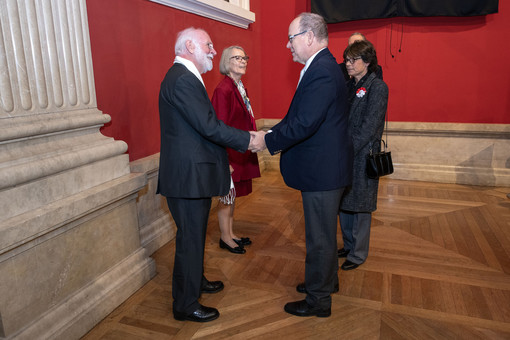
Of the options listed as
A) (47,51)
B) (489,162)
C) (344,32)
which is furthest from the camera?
(344,32)

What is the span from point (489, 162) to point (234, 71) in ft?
13.2

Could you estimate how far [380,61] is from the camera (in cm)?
553

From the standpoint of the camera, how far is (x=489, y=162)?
5238 millimetres

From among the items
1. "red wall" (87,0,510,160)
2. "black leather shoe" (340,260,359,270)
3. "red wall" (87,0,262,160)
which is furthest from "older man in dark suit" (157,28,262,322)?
"black leather shoe" (340,260,359,270)

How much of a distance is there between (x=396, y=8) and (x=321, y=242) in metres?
4.25

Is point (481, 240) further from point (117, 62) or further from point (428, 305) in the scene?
point (117, 62)

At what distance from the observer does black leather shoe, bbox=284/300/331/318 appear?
2.37m

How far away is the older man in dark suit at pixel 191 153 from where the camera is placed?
6.79ft

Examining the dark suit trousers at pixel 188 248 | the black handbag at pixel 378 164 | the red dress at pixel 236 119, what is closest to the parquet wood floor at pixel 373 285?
the dark suit trousers at pixel 188 248

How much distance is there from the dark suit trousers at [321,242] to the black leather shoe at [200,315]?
1.95 ft

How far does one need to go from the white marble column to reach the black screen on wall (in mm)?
4038

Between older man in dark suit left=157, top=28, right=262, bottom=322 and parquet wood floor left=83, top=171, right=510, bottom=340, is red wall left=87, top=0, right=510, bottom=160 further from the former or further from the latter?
parquet wood floor left=83, top=171, right=510, bottom=340

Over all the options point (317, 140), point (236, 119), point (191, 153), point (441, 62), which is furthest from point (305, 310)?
point (441, 62)

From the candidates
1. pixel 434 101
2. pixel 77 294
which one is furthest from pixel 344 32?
pixel 77 294
